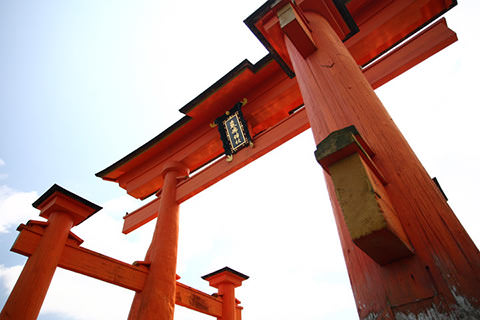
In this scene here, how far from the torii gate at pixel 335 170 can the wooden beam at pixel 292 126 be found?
2 centimetres

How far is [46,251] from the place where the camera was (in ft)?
11.4

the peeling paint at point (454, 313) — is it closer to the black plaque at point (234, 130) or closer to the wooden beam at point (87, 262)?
the wooden beam at point (87, 262)

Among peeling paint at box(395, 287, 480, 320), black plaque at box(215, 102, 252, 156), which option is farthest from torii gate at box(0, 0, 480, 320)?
black plaque at box(215, 102, 252, 156)

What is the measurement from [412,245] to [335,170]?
1.10ft

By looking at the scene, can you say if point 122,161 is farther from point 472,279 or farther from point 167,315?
point 472,279

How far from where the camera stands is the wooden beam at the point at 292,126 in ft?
12.5

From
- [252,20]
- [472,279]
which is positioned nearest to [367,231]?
[472,279]

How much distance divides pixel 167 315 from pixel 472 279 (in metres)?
4.15

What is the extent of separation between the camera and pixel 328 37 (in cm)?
205

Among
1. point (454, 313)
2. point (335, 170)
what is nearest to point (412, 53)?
point (335, 170)

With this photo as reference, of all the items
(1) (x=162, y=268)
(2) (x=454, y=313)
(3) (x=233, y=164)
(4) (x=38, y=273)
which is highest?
(3) (x=233, y=164)

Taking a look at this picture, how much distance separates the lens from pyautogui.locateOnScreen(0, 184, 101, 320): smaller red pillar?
9.90 feet

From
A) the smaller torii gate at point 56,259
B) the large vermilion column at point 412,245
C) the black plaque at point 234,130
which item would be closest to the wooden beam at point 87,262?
the smaller torii gate at point 56,259

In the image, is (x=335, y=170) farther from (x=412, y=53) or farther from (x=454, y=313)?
(x=412, y=53)
